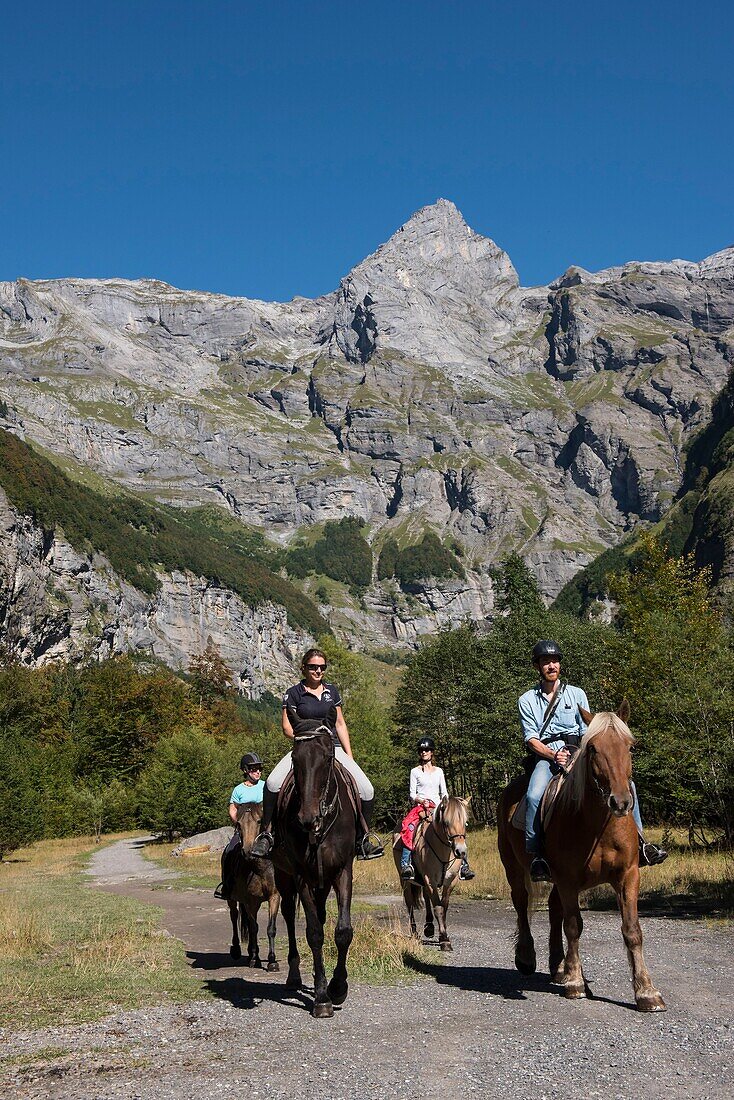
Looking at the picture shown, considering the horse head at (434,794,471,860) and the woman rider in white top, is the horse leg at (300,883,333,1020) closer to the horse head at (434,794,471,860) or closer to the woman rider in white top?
the horse head at (434,794,471,860)

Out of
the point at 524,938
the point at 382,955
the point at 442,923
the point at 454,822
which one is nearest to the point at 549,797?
the point at 524,938

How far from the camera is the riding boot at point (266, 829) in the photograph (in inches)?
412

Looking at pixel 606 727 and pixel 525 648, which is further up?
pixel 525 648

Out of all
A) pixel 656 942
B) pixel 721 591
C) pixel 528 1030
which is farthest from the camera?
pixel 721 591

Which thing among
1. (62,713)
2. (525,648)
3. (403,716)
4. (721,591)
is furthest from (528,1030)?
(721,591)

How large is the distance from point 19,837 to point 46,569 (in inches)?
4896

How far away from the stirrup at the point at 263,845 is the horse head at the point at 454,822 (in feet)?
16.4

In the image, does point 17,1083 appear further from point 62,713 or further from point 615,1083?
point 62,713

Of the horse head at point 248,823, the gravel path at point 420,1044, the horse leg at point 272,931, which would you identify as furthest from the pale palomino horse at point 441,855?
the horse head at point 248,823

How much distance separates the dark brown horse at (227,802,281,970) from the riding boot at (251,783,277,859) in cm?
255

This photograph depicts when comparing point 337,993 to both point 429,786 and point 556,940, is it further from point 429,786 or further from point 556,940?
point 429,786

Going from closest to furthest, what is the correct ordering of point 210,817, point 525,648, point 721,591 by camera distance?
point 525,648
point 210,817
point 721,591

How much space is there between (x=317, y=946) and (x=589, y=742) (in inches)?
149

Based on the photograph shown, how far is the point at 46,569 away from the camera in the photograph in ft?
562
